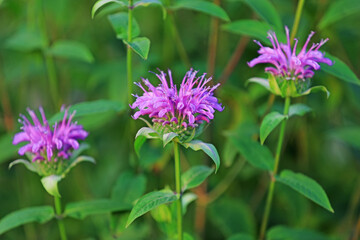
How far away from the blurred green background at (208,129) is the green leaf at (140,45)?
1.13 ft

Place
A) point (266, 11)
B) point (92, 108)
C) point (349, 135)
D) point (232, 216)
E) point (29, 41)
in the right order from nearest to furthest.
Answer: point (92, 108)
point (266, 11)
point (349, 135)
point (29, 41)
point (232, 216)

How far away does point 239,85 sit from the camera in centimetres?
167

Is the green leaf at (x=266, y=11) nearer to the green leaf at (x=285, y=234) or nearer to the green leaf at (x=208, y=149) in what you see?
the green leaf at (x=208, y=149)

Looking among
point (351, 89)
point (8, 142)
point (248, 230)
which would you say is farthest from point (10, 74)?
point (351, 89)

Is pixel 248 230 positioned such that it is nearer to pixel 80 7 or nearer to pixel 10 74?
pixel 10 74

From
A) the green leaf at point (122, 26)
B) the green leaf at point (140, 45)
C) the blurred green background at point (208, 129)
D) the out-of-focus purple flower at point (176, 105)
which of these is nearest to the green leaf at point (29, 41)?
the blurred green background at point (208, 129)

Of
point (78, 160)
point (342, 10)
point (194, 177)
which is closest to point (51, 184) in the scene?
point (78, 160)

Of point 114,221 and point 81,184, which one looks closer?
point 114,221

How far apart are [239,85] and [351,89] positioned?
380 mm

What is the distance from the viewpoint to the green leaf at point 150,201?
35.7 inches

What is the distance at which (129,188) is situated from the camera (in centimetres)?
123

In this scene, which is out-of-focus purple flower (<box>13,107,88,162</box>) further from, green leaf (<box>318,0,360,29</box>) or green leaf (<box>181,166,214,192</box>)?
green leaf (<box>318,0,360,29</box>)

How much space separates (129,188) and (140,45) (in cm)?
40

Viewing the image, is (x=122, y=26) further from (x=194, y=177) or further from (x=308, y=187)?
(x=308, y=187)
